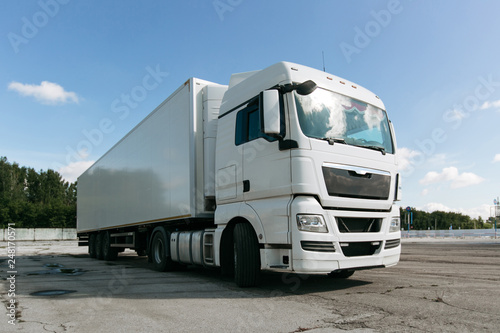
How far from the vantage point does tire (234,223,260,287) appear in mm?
5918

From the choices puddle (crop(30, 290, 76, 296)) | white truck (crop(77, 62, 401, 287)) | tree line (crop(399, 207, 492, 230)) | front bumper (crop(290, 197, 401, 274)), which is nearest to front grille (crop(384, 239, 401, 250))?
white truck (crop(77, 62, 401, 287))

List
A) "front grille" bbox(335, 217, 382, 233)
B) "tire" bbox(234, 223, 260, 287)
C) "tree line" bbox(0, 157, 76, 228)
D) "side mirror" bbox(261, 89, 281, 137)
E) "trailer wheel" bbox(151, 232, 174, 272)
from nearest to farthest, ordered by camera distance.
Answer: "side mirror" bbox(261, 89, 281, 137) < "front grille" bbox(335, 217, 382, 233) < "tire" bbox(234, 223, 260, 287) < "trailer wheel" bbox(151, 232, 174, 272) < "tree line" bbox(0, 157, 76, 228)

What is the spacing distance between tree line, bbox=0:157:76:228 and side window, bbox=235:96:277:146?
72.0 m

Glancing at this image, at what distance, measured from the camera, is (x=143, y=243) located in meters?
11.6

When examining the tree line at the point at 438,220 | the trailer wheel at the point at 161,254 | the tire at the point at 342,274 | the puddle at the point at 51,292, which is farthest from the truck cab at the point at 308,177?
the tree line at the point at 438,220

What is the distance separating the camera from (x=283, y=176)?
5.50 m

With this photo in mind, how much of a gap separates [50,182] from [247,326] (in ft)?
302

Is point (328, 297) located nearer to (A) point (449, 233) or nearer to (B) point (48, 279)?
(B) point (48, 279)

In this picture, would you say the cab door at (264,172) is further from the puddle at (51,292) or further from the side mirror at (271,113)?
the puddle at (51,292)

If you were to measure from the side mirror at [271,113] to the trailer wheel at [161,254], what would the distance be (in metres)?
4.86

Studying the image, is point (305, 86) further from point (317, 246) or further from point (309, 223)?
point (317, 246)

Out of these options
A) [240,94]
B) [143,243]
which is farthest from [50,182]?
[240,94]

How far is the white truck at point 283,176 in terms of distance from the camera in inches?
211

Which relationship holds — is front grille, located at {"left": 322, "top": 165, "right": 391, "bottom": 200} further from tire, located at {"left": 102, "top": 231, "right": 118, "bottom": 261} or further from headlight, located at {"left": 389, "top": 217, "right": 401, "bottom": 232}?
A: tire, located at {"left": 102, "top": 231, "right": 118, "bottom": 261}
